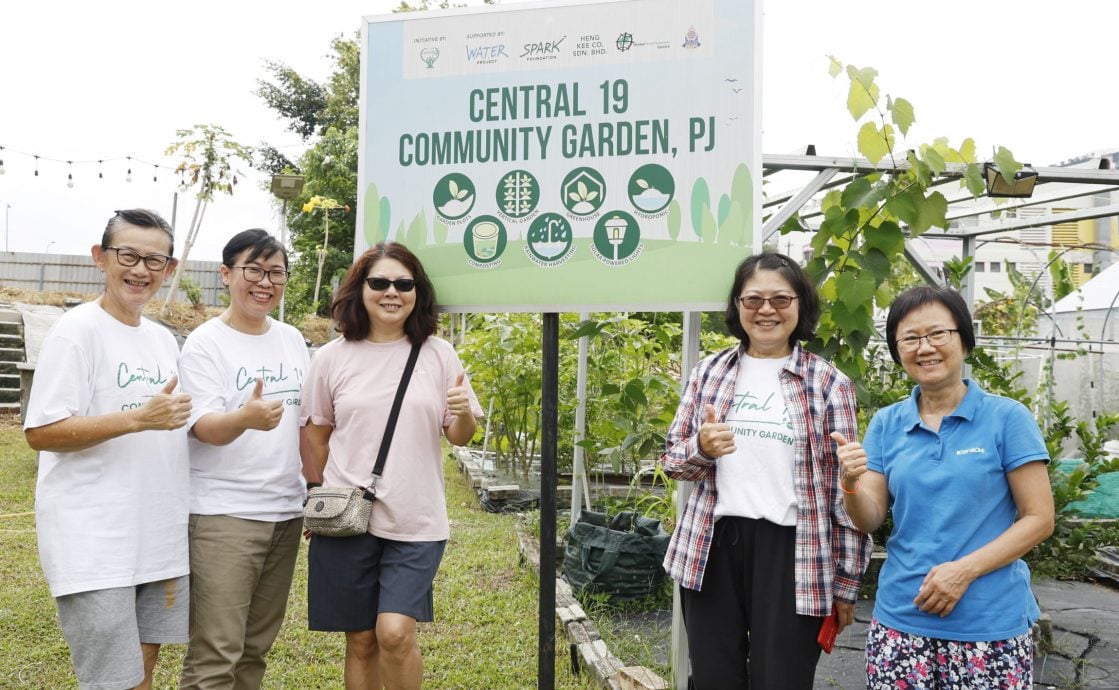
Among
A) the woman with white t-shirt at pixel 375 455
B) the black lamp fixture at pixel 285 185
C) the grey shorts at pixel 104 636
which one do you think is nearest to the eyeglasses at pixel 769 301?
the woman with white t-shirt at pixel 375 455

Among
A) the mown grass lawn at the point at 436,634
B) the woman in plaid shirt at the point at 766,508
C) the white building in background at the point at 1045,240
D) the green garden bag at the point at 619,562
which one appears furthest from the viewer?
the white building in background at the point at 1045,240

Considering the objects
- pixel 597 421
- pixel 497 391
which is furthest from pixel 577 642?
pixel 497 391

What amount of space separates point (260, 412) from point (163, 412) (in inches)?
9.1

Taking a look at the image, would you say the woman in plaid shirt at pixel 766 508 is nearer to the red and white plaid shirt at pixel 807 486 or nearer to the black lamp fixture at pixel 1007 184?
the red and white plaid shirt at pixel 807 486

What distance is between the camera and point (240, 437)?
2291 mm

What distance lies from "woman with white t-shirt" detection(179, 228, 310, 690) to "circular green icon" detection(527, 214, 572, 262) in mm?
723

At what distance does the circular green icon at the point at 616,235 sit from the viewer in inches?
96.0

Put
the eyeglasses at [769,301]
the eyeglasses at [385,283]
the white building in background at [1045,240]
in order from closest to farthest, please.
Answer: the eyeglasses at [769,301]
the eyeglasses at [385,283]
the white building in background at [1045,240]

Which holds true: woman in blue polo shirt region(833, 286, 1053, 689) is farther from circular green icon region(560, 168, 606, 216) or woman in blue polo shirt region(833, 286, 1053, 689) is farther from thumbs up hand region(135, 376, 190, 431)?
thumbs up hand region(135, 376, 190, 431)

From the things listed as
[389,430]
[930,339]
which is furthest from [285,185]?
[930,339]

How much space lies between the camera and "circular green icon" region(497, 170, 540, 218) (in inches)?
97.5

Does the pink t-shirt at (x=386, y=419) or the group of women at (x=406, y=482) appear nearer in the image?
the group of women at (x=406, y=482)

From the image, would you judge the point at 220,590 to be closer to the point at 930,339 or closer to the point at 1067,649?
the point at 930,339

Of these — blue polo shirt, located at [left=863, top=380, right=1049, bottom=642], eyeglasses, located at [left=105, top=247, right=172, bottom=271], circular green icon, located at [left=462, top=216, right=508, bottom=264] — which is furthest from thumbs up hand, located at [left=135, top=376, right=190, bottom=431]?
blue polo shirt, located at [left=863, top=380, right=1049, bottom=642]
